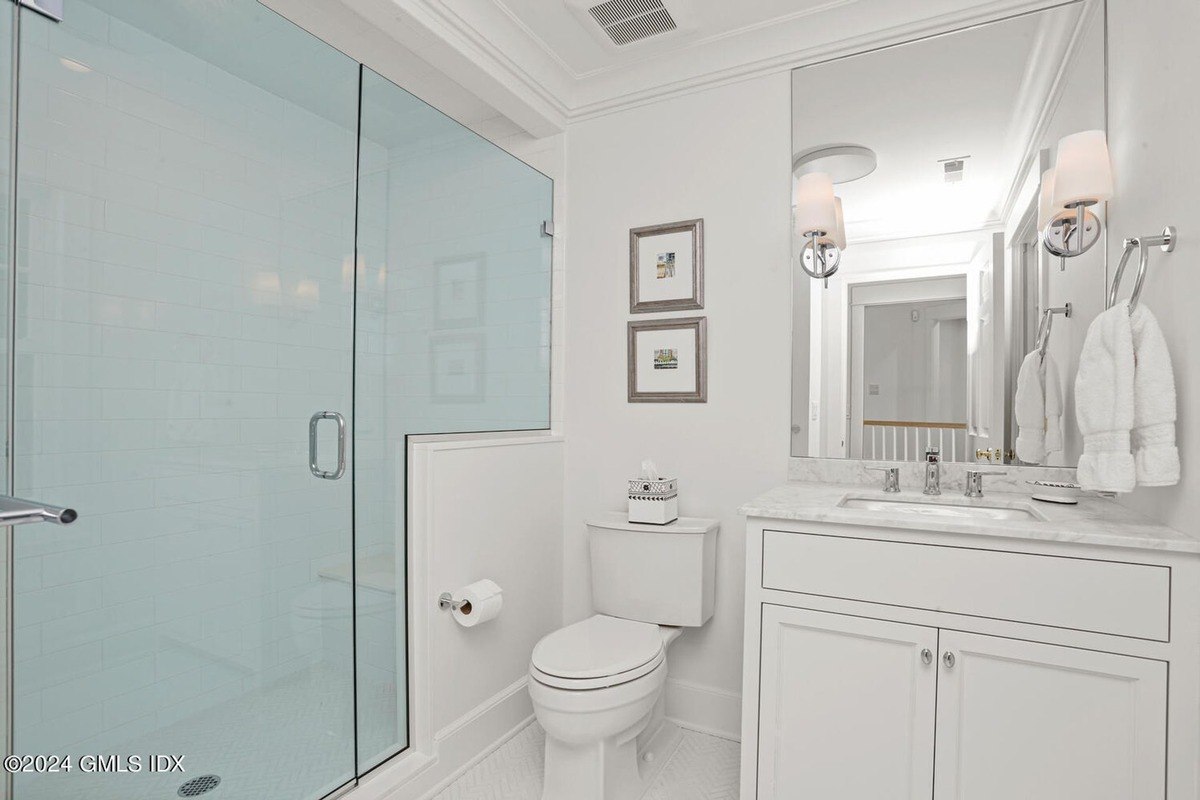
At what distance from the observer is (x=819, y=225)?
2.05 meters

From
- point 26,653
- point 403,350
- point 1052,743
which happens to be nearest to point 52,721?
point 26,653

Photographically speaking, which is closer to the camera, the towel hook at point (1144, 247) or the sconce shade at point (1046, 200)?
the towel hook at point (1144, 247)

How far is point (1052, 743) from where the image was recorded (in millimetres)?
1360

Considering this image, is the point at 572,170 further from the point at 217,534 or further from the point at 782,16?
the point at 217,534

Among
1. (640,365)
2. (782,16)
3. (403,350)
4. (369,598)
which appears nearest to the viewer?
(369,598)

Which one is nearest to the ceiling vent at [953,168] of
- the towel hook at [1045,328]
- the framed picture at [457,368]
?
the towel hook at [1045,328]

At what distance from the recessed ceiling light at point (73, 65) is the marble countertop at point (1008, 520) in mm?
1768

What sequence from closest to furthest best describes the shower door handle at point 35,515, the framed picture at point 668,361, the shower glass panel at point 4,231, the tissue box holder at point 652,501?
the shower door handle at point 35,515 < the shower glass panel at point 4,231 < the tissue box holder at point 652,501 < the framed picture at point 668,361

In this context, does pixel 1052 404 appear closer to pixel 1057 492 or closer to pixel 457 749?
pixel 1057 492

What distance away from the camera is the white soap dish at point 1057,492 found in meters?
1.69

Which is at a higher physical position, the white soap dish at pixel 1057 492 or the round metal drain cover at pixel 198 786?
the white soap dish at pixel 1057 492

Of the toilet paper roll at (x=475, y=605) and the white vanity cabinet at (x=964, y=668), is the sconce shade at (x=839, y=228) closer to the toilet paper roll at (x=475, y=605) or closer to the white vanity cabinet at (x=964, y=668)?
the white vanity cabinet at (x=964, y=668)

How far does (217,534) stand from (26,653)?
1.34ft

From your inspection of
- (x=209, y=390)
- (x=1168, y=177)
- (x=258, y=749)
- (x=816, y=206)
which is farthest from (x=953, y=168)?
(x=258, y=749)
